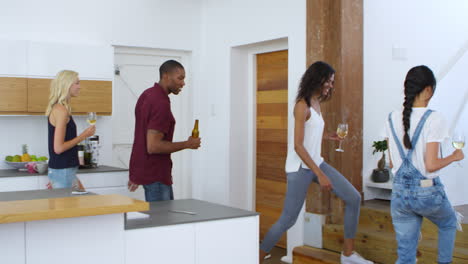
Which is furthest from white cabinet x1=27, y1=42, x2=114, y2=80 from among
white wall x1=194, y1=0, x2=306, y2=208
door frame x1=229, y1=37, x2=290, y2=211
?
door frame x1=229, y1=37, x2=290, y2=211

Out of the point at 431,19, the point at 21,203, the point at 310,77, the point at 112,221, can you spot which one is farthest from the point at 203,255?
the point at 431,19

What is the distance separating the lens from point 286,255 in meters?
5.48

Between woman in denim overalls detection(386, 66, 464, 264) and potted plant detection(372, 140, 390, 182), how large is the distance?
174 cm

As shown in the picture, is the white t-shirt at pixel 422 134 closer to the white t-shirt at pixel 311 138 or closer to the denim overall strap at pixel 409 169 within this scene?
the denim overall strap at pixel 409 169

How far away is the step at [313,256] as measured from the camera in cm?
458

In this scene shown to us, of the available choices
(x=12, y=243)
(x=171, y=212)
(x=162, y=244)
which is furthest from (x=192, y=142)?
(x=12, y=243)

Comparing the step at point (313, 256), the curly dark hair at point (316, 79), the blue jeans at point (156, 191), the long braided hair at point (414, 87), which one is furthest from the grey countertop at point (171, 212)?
the step at point (313, 256)

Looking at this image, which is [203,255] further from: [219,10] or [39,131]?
[219,10]

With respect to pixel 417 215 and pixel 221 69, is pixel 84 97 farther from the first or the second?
pixel 417 215

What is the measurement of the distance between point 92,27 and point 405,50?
9.70 ft

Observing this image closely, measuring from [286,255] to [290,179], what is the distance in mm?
1749

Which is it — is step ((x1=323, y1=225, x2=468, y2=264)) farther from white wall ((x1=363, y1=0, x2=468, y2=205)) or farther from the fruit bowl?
the fruit bowl

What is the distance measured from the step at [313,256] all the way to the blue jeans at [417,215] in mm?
1385

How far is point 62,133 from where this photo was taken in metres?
4.15
